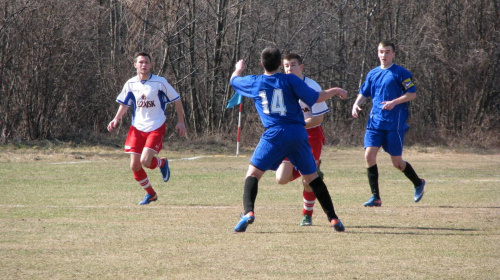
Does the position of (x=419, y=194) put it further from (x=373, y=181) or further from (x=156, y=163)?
(x=156, y=163)

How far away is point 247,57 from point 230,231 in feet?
59.5

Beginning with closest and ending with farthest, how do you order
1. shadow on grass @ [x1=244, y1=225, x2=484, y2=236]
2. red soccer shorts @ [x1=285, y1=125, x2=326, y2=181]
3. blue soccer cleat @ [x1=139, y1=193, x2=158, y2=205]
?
1. shadow on grass @ [x1=244, y1=225, x2=484, y2=236]
2. red soccer shorts @ [x1=285, y1=125, x2=326, y2=181]
3. blue soccer cleat @ [x1=139, y1=193, x2=158, y2=205]

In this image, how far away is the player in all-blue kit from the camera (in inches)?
247

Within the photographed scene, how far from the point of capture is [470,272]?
4.86 metres

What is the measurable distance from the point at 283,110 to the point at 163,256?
5.78ft

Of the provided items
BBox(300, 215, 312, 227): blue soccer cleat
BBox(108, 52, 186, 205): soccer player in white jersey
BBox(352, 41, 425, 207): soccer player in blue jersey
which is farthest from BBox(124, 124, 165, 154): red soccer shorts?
BBox(300, 215, 312, 227): blue soccer cleat

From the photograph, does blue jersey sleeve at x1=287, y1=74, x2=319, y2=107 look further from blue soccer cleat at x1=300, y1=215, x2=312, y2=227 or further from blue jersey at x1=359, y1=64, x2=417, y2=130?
blue jersey at x1=359, y1=64, x2=417, y2=130

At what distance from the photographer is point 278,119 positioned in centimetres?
632

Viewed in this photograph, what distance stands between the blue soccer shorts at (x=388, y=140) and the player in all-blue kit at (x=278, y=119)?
2.65m

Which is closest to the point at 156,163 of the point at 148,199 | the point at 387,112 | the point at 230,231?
the point at 148,199

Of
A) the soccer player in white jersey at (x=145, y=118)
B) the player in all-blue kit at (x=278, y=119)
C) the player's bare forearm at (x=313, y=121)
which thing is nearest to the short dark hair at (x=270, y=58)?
the player in all-blue kit at (x=278, y=119)

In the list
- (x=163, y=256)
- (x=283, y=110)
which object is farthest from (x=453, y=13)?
(x=163, y=256)

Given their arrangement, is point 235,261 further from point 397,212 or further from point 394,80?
point 394,80

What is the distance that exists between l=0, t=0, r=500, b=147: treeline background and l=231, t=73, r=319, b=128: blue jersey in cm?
1491
